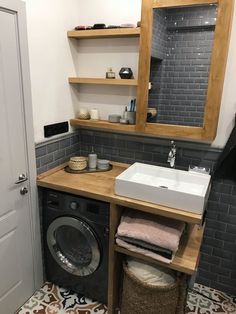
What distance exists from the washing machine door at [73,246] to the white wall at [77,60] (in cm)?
73

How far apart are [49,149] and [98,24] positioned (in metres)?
1.08

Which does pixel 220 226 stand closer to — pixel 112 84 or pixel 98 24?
pixel 112 84

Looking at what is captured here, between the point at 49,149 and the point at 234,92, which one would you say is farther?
the point at 49,149

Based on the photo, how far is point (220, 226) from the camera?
2082 millimetres

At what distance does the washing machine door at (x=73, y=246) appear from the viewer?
6.17 ft

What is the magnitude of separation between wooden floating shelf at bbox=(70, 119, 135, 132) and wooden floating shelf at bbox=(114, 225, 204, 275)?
915 mm

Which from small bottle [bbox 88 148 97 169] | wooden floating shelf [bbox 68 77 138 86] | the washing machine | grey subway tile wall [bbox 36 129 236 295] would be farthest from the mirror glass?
the washing machine

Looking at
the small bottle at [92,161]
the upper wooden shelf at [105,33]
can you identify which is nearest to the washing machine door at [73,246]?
the small bottle at [92,161]

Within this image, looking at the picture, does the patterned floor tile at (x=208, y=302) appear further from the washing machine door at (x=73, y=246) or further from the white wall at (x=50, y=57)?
the white wall at (x=50, y=57)

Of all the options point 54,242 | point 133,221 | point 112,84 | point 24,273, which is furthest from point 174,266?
point 112,84

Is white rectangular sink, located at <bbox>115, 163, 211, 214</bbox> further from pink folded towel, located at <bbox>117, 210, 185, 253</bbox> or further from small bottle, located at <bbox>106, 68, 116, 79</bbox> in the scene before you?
small bottle, located at <bbox>106, 68, 116, 79</bbox>

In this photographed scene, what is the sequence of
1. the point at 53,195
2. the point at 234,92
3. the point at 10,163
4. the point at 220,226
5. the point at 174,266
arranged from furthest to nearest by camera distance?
the point at 220,226
the point at 53,195
the point at 234,92
the point at 10,163
the point at 174,266

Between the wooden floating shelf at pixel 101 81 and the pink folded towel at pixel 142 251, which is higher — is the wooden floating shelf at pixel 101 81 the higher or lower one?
the higher one

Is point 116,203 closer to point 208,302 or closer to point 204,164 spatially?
point 204,164
